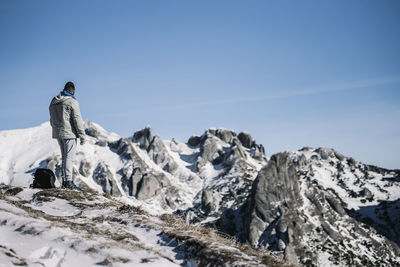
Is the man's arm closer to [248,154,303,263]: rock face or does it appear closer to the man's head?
the man's head

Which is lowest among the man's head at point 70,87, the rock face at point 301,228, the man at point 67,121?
the rock face at point 301,228

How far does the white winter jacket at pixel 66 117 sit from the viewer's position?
56.1 ft

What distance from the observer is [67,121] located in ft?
56.5

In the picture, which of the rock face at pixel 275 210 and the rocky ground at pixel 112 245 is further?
the rock face at pixel 275 210

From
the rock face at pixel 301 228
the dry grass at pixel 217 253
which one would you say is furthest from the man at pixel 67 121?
the rock face at pixel 301 228

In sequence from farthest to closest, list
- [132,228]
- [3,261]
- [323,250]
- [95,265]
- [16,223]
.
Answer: [323,250] < [132,228] < [16,223] < [95,265] < [3,261]

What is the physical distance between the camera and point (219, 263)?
834 centimetres

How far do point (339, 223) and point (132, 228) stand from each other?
195086 mm

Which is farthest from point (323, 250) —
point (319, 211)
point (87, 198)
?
point (87, 198)

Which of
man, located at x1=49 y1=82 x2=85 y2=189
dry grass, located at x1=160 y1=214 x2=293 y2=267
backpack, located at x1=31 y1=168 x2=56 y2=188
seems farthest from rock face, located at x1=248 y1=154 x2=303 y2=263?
dry grass, located at x1=160 y1=214 x2=293 y2=267

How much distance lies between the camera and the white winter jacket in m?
17.1

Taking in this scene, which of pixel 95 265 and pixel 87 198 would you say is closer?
pixel 95 265

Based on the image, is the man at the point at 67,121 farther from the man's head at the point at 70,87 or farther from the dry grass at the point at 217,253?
the dry grass at the point at 217,253

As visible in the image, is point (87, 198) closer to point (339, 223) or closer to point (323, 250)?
point (323, 250)
